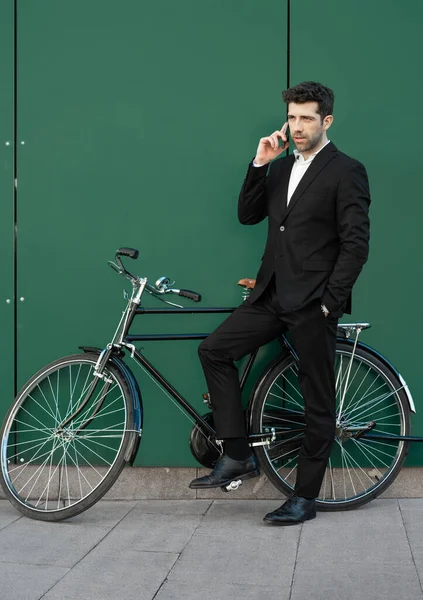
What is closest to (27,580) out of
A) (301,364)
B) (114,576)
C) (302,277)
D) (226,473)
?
(114,576)

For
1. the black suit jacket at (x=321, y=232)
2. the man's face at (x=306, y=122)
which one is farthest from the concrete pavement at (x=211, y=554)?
the man's face at (x=306, y=122)

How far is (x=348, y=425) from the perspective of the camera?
4.96 m

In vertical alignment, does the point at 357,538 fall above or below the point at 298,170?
below

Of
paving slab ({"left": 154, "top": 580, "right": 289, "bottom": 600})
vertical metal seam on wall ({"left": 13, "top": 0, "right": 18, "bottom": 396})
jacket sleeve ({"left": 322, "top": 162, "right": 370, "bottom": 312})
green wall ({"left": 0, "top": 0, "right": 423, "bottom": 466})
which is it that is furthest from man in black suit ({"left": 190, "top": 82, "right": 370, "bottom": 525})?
vertical metal seam on wall ({"left": 13, "top": 0, "right": 18, "bottom": 396})

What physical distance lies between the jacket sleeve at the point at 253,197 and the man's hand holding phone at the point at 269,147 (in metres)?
0.05

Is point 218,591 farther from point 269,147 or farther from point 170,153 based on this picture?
point 170,153

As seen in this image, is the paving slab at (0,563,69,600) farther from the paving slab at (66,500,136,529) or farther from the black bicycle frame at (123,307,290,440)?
the black bicycle frame at (123,307,290,440)

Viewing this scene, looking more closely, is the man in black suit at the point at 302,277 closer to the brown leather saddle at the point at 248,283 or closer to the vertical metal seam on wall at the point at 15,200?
the brown leather saddle at the point at 248,283

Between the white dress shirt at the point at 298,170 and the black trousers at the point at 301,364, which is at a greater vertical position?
the white dress shirt at the point at 298,170

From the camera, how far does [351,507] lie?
4902mm

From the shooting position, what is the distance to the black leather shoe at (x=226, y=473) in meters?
4.69

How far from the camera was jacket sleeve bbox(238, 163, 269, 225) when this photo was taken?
4633 mm

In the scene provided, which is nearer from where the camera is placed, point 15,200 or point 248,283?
point 248,283

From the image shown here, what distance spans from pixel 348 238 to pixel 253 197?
0.62m
